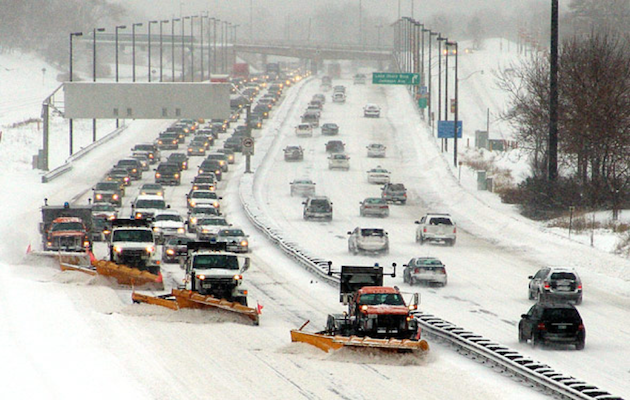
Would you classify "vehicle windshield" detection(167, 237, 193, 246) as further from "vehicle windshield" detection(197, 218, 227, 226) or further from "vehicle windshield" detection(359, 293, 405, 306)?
"vehicle windshield" detection(359, 293, 405, 306)

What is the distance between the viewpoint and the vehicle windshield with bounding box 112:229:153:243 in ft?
126

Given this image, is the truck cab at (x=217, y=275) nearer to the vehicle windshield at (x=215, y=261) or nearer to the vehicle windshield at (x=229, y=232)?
the vehicle windshield at (x=215, y=261)

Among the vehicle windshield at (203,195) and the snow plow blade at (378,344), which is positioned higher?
the vehicle windshield at (203,195)

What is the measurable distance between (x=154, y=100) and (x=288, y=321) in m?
59.5

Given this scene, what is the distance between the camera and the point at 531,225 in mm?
56156

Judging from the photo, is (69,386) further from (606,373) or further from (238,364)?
(606,373)

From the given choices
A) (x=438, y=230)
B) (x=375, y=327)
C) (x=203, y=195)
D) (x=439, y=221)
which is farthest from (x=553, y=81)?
(x=375, y=327)

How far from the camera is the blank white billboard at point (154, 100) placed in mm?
88375

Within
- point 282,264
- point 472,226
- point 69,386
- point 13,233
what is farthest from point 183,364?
point 472,226

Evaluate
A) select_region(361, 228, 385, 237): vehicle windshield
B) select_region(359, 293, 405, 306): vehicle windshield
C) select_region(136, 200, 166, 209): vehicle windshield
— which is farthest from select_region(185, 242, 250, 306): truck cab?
select_region(136, 200, 166, 209): vehicle windshield

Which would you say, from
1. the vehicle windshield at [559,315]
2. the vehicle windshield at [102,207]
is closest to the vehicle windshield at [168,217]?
the vehicle windshield at [102,207]

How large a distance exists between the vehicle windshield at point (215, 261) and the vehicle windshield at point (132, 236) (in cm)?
691

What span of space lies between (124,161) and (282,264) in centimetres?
3770

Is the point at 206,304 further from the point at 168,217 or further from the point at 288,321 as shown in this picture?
the point at 168,217
